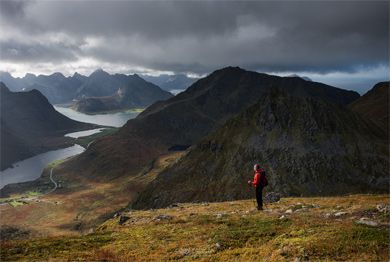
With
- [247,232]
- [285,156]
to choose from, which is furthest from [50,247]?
[285,156]

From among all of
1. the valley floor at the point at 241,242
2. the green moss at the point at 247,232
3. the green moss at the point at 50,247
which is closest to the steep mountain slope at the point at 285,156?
the valley floor at the point at 241,242

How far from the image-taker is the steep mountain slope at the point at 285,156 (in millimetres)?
109375

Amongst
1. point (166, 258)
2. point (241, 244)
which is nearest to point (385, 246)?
point (241, 244)

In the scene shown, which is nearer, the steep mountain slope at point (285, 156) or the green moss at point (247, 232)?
the green moss at point (247, 232)

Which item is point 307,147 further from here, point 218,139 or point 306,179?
point 218,139

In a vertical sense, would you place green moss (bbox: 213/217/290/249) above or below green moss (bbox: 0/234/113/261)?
above

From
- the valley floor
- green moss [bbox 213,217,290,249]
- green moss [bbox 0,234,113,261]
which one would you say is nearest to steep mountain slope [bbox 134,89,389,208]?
the valley floor

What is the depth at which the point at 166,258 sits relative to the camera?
20.3 m

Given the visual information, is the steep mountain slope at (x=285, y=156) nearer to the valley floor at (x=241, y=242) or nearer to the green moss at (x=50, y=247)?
the valley floor at (x=241, y=242)

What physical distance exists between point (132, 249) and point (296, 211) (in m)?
15.2

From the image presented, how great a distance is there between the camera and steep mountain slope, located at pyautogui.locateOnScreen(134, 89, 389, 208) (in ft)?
359

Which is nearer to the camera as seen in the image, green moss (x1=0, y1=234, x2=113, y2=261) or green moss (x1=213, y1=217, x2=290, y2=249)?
green moss (x1=213, y1=217, x2=290, y2=249)

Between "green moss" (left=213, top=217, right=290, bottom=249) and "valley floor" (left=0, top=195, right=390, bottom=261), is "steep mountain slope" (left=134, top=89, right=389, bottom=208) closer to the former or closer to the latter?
"valley floor" (left=0, top=195, right=390, bottom=261)

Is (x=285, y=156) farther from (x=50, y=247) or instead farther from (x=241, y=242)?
(x=50, y=247)
